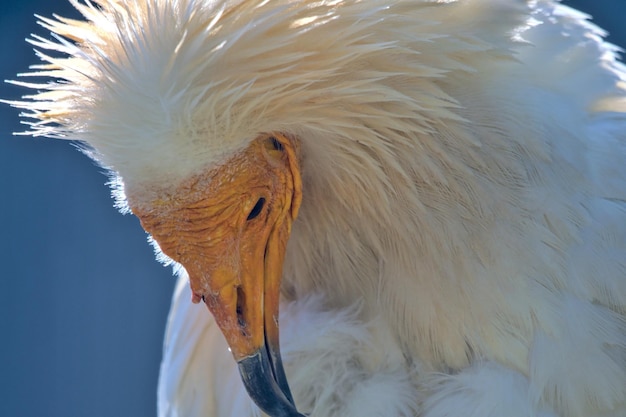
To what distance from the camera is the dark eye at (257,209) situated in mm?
1788

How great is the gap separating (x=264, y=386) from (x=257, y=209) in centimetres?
37

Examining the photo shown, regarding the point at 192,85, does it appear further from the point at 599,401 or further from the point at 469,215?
the point at 599,401

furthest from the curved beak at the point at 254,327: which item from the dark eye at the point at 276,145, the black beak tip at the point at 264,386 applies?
the dark eye at the point at 276,145

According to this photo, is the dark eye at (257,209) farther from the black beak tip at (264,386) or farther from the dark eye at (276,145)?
the black beak tip at (264,386)

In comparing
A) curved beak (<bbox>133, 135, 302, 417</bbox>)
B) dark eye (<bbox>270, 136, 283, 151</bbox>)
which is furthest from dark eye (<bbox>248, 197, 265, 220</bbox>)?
dark eye (<bbox>270, 136, 283, 151</bbox>)

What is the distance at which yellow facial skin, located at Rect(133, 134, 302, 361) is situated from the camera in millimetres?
1696

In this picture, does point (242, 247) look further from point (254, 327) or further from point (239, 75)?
point (239, 75)

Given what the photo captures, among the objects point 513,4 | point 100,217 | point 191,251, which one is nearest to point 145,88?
point 191,251

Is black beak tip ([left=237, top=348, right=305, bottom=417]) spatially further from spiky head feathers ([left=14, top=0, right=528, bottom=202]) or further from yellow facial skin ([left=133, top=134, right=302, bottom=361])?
spiky head feathers ([left=14, top=0, right=528, bottom=202])

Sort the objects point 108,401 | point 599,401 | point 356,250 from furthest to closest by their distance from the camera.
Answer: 1. point 108,401
2. point 356,250
3. point 599,401

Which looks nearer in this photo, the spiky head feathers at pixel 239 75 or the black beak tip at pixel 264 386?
the spiky head feathers at pixel 239 75

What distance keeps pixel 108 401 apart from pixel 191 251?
2.51 meters

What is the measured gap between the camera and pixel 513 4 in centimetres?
179

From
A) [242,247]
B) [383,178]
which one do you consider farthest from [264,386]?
[383,178]
